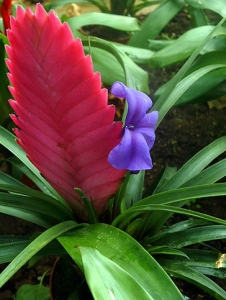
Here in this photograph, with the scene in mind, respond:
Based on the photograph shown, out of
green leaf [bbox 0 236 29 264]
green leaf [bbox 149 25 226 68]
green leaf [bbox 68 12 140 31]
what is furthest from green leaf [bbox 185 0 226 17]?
green leaf [bbox 0 236 29 264]

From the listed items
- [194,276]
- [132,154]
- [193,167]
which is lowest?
[194,276]

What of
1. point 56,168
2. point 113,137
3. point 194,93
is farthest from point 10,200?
point 194,93

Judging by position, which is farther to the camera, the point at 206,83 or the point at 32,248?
the point at 206,83

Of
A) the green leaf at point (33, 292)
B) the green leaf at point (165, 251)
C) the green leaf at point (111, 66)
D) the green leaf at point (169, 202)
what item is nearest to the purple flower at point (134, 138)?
the green leaf at point (169, 202)

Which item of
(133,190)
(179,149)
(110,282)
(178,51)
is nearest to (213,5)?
(178,51)

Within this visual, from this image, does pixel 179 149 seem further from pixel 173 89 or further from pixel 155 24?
pixel 173 89

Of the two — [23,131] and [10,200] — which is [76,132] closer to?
[23,131]
